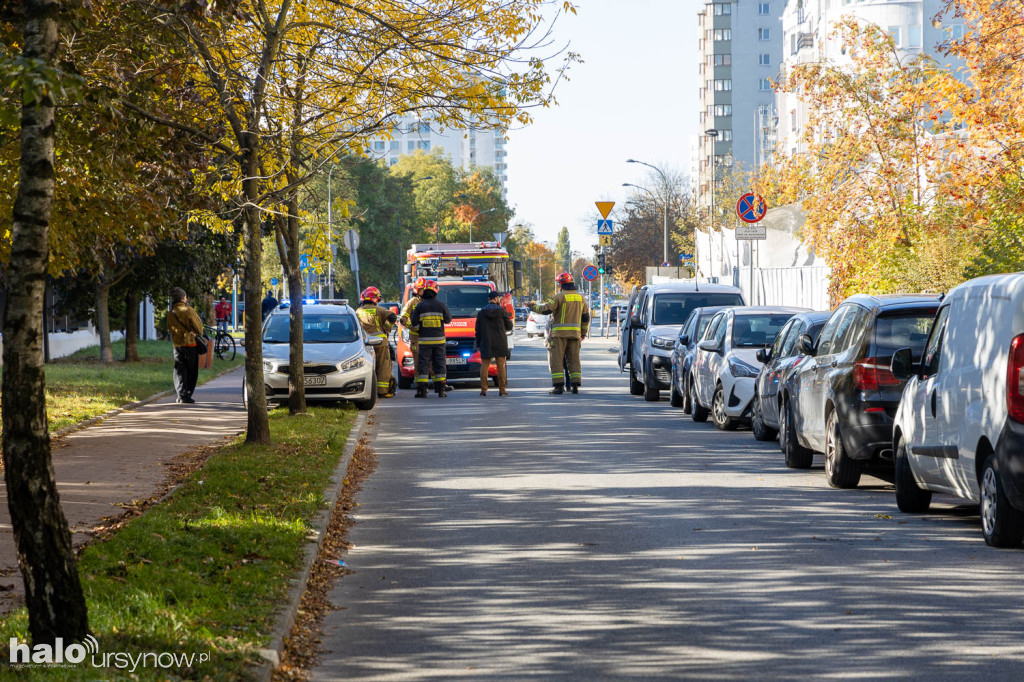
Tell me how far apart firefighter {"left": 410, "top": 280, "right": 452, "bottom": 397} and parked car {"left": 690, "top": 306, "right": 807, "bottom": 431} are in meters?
5.68

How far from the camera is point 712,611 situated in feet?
23.4

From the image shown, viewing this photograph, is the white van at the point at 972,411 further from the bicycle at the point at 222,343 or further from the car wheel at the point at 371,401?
the bicycle at the point at 222,343

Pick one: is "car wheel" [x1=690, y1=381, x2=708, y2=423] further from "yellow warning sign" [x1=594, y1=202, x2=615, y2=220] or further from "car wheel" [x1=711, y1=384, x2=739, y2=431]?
"yellow warning sign" [x1=594, y1=202, x2=615, y2=220]

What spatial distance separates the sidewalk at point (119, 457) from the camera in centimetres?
955

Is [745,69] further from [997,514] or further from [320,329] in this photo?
[997,514]

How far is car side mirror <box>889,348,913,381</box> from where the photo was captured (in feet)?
34.3

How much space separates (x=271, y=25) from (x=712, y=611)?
9.71m

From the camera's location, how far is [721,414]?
17.8m

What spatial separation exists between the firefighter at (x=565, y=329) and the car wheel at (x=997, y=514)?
15.1 meters

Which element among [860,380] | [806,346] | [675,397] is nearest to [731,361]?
[675,397]

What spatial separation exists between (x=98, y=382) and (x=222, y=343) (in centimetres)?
1373

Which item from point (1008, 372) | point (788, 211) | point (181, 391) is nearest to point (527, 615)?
point (1008, 372)

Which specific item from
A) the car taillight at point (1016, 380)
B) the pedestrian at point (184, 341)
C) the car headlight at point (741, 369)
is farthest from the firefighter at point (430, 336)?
the car taillight at point (1016, 380)

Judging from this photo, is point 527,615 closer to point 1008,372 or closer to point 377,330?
point 1008,372
